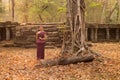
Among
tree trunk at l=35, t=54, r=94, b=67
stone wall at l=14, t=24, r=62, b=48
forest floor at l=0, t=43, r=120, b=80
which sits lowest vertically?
forest floor at l=0, t=43, r=120, b=80

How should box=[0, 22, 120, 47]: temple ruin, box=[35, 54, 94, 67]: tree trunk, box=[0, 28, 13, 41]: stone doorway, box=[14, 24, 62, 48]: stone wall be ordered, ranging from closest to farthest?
box=[35, 54, 94, 67]: tree trunk → box=[14, 24, 62, 48]: stone wall → box=[0, 22, 120, 47]: temple ruin → box=[0, 28, 13, 41]: stone doorway

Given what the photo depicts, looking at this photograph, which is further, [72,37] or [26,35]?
[26,35]

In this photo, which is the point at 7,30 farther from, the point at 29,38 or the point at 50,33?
the point at 50,33

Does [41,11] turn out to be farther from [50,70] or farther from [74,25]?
[50,70]

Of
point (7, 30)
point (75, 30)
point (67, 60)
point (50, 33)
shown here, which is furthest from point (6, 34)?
point (67, 60)

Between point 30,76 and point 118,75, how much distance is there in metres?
3.45

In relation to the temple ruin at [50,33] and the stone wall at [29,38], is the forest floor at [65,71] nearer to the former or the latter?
the temple ruin at [50,33]

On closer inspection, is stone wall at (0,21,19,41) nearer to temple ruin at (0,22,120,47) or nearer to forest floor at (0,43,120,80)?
temple ruin at (0,22,120,47)

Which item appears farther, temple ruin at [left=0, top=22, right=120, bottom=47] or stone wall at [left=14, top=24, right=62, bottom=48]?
temple ruin at [left=0, top=22, right=120, bottom=47]

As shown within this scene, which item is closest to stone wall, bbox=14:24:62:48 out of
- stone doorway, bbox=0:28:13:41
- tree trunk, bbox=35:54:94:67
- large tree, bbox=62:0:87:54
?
stone doorway, bbox=0:28:13:41

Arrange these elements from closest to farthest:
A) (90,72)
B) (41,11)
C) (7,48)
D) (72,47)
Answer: (90,72) → (72,47) → (7,48) → (41,11)

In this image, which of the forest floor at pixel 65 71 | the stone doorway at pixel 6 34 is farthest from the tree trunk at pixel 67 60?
the stone doorway at pixel 6 34

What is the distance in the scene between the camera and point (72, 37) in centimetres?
1357

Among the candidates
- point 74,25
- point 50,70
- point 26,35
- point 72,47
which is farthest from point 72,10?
point 26,35
